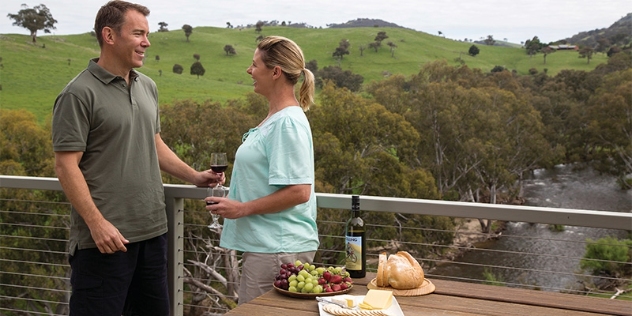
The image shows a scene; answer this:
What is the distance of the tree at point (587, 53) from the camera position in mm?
43312

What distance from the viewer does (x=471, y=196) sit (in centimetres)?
3072

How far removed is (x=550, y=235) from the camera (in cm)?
2925

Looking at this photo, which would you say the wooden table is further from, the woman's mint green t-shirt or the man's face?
the man's face

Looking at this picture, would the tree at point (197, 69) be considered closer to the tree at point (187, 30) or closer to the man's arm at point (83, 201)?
the tree at point (187, 30)

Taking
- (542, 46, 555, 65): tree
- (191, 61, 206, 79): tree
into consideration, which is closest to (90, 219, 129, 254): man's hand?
(191, 61, 206, 79): tree

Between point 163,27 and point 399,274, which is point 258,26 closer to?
point 163,27

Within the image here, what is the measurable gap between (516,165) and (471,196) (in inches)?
142

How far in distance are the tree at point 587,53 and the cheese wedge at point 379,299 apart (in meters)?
44.8

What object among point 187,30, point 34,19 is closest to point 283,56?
point 34,19

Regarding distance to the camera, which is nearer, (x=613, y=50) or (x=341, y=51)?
(x=613, y=50)

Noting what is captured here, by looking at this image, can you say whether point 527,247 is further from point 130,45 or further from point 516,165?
point 130,45

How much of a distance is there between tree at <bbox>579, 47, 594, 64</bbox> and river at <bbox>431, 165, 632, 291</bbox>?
12322mm

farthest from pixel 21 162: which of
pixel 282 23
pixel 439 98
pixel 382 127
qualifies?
pixel 282 23

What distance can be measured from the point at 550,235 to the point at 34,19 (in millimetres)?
35596
